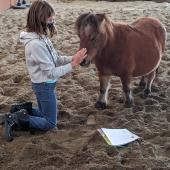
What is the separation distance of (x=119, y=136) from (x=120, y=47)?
2.43 feet

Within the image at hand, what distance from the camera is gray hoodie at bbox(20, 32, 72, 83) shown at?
2750 mm

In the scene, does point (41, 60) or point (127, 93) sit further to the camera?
point (127, 93)

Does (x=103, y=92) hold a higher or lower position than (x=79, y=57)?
lower

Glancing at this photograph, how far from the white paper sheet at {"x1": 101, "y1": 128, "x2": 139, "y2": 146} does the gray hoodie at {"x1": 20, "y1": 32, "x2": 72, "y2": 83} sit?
1.77ft

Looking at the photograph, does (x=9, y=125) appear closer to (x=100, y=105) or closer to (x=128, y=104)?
(x=100, y=105)

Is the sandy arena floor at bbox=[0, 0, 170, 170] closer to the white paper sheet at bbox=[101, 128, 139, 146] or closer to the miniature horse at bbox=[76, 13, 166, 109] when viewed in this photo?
the white paper sheet at bbox=[101, 128, 139, 146]

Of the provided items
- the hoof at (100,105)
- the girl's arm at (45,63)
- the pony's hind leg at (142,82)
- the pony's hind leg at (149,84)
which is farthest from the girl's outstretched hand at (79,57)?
the pony's hind leg at (142,82)

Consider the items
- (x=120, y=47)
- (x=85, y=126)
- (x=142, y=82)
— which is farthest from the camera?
(x=142, y=82)

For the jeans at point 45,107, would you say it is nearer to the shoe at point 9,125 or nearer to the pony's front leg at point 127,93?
the shoe at point 9,125

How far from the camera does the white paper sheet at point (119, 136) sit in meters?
2.79

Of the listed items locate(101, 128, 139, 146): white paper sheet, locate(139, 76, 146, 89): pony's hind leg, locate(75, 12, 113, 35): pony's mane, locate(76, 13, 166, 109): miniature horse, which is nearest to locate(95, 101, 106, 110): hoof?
locate(76, 13, 166, 109): miniature horse

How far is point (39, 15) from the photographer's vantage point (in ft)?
8.96

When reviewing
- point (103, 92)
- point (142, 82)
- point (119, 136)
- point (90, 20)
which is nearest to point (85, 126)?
point (119, 136)

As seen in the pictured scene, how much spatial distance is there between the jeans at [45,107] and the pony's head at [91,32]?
0.32m
